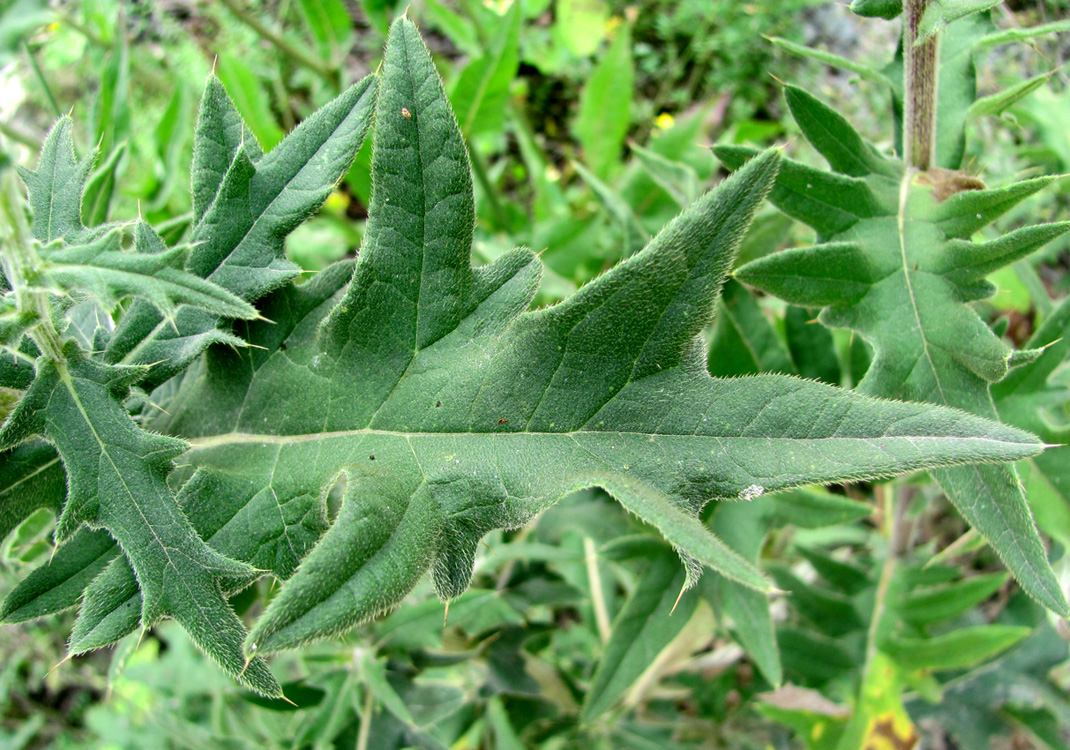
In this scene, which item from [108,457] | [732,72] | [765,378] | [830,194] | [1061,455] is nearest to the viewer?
[765,378]

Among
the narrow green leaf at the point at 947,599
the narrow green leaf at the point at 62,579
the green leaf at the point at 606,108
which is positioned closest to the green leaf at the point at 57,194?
the narrow green leaf at the point at 62,579

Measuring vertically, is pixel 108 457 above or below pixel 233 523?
above

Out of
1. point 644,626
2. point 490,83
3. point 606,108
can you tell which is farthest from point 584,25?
point 644,626

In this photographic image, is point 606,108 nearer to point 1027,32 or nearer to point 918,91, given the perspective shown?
point 918,91

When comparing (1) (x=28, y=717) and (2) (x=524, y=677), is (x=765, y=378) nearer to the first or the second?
(2) (x=524, y=677)

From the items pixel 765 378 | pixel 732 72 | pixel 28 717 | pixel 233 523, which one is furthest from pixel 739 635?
pixel 28 717

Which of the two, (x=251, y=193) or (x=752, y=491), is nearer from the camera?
(x=752, y=491)

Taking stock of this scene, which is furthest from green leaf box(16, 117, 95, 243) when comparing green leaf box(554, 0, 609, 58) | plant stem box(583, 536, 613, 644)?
green leaf box(554, 0, 609, 58)
